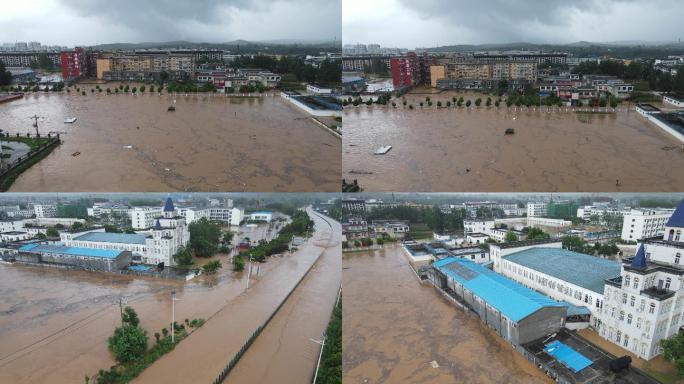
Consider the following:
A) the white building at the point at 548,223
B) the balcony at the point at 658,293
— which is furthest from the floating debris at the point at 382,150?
the white building at the point at 548,223

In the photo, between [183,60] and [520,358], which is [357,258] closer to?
[520,358]

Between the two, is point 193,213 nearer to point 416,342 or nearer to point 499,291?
point 416,342

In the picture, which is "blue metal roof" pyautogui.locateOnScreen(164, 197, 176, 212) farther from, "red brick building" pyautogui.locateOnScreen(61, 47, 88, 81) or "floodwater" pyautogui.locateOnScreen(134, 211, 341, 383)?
"red brick building" pyautogui.locateOnScreen(61, 47, 88, 81)

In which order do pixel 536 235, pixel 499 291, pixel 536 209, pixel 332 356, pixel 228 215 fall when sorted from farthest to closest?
pixel 228 215 → pixel 536 209 → pixel 536 235 → pixel 499 291 → pixel 332 356

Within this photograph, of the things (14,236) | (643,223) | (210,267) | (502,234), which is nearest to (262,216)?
(210,267)

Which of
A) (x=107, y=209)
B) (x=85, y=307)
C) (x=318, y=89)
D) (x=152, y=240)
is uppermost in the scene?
(x=318, y=89)

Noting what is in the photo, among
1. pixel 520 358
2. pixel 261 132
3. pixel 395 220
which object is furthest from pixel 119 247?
pixel 520 358

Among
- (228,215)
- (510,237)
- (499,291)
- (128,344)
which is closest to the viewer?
(128,344)

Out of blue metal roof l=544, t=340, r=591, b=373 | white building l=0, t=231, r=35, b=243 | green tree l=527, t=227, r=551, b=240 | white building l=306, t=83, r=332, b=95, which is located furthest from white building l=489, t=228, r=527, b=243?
white building l=0, t=231, r=35, b=243
